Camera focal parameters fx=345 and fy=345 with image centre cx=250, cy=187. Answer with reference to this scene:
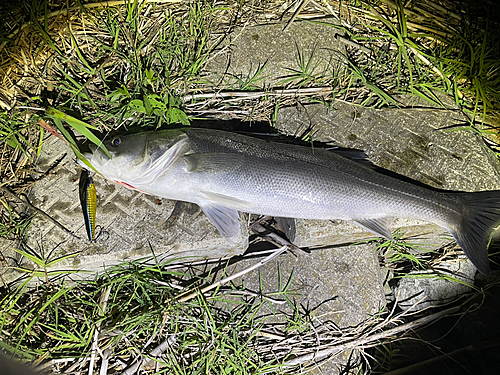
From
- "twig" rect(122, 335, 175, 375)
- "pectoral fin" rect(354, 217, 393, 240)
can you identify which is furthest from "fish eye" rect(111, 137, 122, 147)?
"pectoral fin" rect(354, 217, 393, 240)

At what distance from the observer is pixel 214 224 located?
3.14 meters

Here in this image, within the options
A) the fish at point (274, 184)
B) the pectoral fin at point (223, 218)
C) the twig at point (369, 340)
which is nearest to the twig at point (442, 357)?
the twig at point (369, 340)

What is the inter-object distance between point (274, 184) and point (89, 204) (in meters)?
1.74

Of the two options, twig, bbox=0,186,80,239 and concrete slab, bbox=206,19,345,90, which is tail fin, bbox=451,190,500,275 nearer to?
concrete slab, bbox=206,19,345,90

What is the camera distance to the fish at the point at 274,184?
9.71 ft

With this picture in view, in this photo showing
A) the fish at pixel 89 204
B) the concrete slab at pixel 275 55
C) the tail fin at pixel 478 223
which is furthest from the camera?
the concrete slab at pixel 275 55

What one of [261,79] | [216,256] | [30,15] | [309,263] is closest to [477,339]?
[309,263]

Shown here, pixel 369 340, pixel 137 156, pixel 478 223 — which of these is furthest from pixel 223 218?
pixel 478 223

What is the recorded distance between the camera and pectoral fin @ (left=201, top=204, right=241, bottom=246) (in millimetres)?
3119

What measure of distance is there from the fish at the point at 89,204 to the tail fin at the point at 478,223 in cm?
331

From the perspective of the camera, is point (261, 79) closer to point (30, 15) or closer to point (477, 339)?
point (30, 15)

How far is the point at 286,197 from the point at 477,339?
8.36ft

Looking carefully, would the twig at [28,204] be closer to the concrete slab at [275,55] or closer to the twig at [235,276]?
the twig at [235,276]

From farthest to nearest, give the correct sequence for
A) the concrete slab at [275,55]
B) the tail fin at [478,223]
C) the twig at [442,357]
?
the concrete slab at [275,55]
the twig at [442,357]
the tail fin at [478,223]
